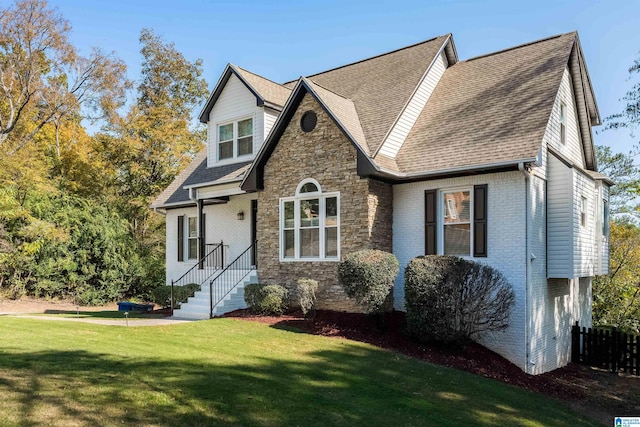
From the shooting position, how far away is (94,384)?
650 centimetres

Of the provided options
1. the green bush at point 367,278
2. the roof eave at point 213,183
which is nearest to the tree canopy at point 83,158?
the roof eave at point 213,183

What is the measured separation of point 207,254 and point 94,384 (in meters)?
11.8

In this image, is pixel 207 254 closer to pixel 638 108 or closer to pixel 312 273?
pixel 312 273

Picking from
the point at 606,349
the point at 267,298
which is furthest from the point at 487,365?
the point at 267,298

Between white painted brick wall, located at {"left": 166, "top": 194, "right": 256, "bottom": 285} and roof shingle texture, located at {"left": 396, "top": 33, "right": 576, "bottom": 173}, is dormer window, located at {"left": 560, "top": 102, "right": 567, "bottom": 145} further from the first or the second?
white painted brick wall, located at {"left": 166, "top": 194, "right": 256, "bottom": 285}

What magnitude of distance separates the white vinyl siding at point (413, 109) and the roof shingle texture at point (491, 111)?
17 centimetres

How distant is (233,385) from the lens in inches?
279

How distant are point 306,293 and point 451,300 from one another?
12.1 feet

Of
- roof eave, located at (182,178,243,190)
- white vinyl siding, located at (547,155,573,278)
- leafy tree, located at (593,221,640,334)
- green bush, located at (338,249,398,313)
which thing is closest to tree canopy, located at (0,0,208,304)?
roof eave, located at (182,178,243,190)

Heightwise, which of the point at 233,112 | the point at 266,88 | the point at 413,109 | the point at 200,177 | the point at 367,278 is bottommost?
the point at 367,278

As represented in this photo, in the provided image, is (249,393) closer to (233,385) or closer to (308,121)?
(233,385)

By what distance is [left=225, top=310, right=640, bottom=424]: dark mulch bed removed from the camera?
10.1 metres

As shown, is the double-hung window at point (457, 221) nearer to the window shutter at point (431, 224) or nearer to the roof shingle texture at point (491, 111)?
the window shutter at point (431, 224)

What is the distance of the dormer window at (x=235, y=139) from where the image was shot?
17.2 metres
